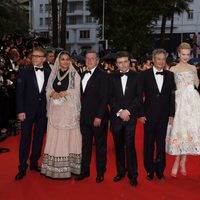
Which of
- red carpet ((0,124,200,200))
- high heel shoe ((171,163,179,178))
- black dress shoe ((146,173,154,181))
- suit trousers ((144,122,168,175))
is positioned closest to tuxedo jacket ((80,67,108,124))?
suit trousers ((144,122,168,175))

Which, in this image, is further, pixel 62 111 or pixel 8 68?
pixel 8 68

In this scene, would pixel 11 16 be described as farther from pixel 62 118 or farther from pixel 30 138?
pixel 62 118

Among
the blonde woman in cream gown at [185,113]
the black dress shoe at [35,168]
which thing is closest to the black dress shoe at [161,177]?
the blonde woman in cream gown at [185,113]

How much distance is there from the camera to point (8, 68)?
9.65 m

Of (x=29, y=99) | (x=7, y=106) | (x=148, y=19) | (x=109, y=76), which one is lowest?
(x=7, y=106)

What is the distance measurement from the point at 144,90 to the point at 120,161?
1.09 m

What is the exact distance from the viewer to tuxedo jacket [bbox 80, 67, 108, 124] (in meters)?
5.35

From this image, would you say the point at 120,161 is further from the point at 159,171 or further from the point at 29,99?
the point at 29,99

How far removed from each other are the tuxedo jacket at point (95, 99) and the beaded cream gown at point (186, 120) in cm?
107

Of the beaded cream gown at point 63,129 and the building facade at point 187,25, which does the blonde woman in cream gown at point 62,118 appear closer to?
the beaded cream gown at point 63,129

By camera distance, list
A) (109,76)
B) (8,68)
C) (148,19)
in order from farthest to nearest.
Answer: (148,19)
(8,68)
(109,76)

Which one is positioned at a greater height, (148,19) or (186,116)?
(148,19)

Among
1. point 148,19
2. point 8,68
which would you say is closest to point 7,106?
point 8,68

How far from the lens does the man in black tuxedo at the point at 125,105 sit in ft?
17.5
